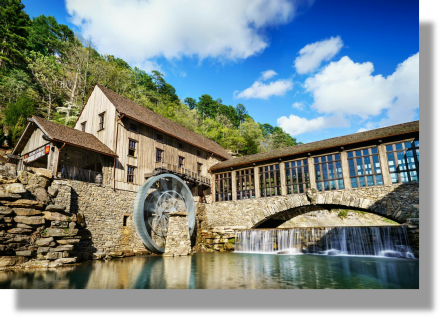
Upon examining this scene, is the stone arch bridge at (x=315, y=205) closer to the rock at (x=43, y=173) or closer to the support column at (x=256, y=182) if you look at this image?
the support column at (x=256, y=182)

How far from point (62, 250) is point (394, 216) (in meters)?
15.0

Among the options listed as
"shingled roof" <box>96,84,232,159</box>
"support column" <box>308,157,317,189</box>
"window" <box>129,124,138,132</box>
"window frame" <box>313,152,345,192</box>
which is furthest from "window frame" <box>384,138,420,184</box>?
"window" <box>129,124,138,132</box>

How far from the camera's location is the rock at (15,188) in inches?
365

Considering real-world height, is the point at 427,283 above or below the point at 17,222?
below

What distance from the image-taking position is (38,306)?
399 centimetres

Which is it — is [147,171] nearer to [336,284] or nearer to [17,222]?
[17,222]

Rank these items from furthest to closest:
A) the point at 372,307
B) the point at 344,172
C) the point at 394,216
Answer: the point at 344,172 → the point at 394,216 → the point at 372,307

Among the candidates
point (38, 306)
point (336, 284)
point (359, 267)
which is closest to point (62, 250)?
point (38, 306)

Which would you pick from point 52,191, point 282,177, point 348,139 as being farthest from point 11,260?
point 348,139

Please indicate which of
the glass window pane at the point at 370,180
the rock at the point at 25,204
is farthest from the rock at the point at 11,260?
the glass window pane at the point at 370,180

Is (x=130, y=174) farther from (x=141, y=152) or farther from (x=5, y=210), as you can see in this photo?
(x=5, y=210)

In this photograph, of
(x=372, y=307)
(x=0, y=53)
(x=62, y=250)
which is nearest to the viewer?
→ (x=372, y=307)

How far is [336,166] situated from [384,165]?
2.42 metres

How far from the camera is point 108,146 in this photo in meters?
15.2
